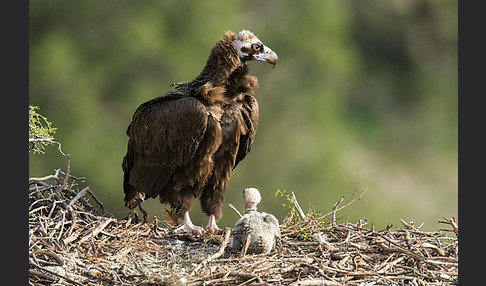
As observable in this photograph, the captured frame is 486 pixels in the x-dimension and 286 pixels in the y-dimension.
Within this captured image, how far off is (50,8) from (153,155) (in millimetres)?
9049

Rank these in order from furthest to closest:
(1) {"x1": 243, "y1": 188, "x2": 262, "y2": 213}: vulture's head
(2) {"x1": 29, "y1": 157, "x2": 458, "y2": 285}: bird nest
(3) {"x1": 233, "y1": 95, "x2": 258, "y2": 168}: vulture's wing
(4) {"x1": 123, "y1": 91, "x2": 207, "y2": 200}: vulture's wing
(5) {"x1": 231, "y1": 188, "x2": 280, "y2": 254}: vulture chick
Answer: (3) {"x1": 233, "y1": 95, "x2": 258, "y2": 168}: vulture's wing → (4) {"x1": 123, "y1": 91, "x2": 207, "y2": 200}: vulture's wing → (1) {"x1": 243, "y1": 188, "x2": 262, "y2": 213}: vulture's head → (5) {"x1": 231, "y1": 188, "x2": 280, "y2": 254}: vulture chick → (2) {"x1": 29, "y1": 157, "x2": 458, "y2": 285}: bird nest

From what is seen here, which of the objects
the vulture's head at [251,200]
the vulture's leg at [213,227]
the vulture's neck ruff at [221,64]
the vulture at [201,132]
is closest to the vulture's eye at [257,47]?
the vulture at [201,132]

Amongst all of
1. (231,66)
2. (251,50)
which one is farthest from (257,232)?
(251,50)

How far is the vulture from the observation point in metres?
3.98

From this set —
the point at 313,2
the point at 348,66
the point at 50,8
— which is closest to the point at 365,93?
the point at 348,66

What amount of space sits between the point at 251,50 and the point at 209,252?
1.37 m

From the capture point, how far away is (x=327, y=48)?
12.5m

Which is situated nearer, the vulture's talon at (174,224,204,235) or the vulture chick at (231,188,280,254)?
the vulture chick at (231,188,280,254)

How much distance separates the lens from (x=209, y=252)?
3629 mm

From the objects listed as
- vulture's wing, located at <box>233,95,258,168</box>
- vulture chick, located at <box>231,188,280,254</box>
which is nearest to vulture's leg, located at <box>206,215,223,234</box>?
vulture's wing, located at <box>233,95,258,168</box>

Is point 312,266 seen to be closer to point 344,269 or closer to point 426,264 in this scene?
point 344,269

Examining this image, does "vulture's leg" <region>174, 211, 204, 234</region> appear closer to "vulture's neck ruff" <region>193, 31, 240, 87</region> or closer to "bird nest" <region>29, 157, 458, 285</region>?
"bird nest" <region>29, 157, 458, 285</region>

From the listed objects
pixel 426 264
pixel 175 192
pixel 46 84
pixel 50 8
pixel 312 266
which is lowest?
pixel 312 266

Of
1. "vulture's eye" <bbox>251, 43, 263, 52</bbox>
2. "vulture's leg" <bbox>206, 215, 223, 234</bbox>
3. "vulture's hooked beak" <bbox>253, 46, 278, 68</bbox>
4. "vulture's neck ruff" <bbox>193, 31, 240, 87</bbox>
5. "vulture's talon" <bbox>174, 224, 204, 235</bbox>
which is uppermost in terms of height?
"vulture's eye" <bbox>251, 43, 263, 52</bbox>
